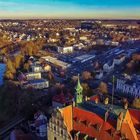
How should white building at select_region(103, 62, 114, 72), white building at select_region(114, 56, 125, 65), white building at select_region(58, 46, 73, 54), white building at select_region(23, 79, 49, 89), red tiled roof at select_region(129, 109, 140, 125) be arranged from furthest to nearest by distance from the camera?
white building at select_region(58, 46, 73, 54), white building at select_region(114, 56, 125, 65), white building at select_region(103, 62, 114, 72), white building at select_region(23, 79, 49, 89), red tiled roof at select_region(129, 109, 140, 125)

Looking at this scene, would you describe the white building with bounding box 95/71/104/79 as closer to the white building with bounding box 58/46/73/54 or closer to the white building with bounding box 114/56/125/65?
the white building with bounding box 114/56/125/65

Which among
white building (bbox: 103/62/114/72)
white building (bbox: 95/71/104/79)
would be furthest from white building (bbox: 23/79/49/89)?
white building (bbox: 103/62/114/72)

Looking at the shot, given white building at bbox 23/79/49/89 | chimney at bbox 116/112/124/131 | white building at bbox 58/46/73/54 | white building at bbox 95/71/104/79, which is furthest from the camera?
white building at bbox 58/46/73/54

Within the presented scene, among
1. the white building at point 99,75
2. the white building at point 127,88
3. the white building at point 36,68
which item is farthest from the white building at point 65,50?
the white building at point 127,88

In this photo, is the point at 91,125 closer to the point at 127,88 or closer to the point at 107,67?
the point at 127,88

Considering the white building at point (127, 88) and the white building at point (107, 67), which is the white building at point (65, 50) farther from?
the white building at point (127, 88)

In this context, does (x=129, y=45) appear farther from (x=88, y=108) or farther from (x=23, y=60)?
(x=88, y=108)

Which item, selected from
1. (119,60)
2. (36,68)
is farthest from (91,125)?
(119,60)

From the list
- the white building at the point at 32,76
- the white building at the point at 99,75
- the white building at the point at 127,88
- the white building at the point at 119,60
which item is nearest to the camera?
the white building at the point at 127,88

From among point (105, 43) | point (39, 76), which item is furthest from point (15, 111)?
point (105, 43)
